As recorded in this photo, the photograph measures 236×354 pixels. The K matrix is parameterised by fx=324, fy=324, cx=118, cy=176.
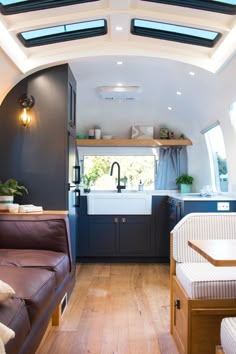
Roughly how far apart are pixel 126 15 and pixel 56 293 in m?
2.36


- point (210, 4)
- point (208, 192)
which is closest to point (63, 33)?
point (210, 4)

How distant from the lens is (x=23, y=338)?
61.2 inches

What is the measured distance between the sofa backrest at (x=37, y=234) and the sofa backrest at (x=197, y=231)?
0.99 metres

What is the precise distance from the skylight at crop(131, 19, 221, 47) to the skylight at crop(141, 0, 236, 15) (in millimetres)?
389

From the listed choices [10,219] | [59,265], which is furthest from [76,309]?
[10,219]

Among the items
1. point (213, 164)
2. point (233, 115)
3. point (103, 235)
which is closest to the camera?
point (233, 115)

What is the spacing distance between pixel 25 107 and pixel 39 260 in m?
1.68

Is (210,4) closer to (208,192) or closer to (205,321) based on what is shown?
(205,321)

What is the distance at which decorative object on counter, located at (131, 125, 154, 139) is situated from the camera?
5363mm

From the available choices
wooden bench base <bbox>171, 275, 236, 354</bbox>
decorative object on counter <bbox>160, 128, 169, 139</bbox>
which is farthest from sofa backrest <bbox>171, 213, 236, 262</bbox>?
decorative object on counter <bbox>160, 128, 169, 139</bbox>

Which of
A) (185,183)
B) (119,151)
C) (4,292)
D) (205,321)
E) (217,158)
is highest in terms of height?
(119,151)

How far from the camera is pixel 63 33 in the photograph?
316cm

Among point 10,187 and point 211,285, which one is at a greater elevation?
point 10,187

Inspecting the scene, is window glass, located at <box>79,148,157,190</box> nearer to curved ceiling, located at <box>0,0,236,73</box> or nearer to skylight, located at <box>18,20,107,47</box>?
curved ceiling, located at <box>0,0,236,73</box>
